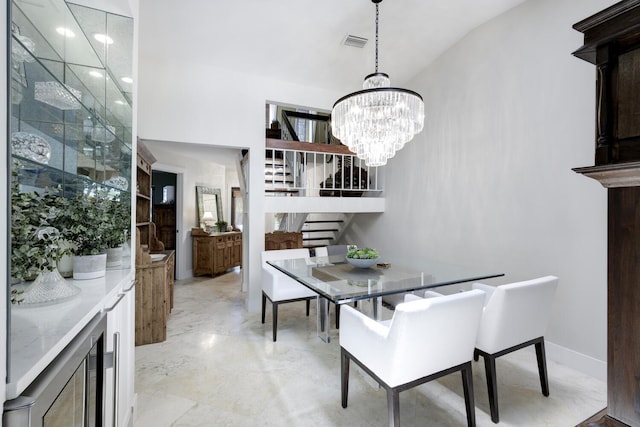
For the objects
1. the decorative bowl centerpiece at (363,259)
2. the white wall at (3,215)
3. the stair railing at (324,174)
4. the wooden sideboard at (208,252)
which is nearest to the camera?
the white wall at (3,215)

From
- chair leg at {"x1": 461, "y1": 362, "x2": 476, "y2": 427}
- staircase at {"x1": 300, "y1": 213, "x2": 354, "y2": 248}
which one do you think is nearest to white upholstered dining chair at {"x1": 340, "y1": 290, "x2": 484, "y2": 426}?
chair leg at {"x1": 461, "y1": 362, "x2": 476, "y2": 427}

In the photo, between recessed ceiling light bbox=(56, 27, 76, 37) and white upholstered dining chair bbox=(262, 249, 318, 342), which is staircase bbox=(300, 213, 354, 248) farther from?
recessed ceiling light bbox=(56, 27, 76, 37)

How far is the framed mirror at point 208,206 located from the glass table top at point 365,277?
3711mm

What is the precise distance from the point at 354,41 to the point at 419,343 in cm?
319

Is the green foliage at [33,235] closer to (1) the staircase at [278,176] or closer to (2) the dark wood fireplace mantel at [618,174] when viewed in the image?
(2) the dark wood fireplace mantel at [618,174]

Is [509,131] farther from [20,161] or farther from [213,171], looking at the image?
[213,171]

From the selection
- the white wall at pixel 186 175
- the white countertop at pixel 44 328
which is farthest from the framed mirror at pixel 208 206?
the white countertop at pixel 44 328

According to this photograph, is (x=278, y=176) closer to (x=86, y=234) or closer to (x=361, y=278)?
(x=361, y=278)

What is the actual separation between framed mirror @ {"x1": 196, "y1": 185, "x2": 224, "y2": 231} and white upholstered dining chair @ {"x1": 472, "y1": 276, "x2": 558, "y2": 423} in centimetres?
538

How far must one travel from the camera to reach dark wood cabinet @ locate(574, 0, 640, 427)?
0.88m

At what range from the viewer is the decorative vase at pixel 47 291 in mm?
1090

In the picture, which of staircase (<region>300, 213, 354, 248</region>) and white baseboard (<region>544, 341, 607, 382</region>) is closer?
white baseboard (<region>544, 341, 607, 382</region>)

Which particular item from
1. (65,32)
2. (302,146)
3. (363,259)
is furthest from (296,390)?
(302,146)

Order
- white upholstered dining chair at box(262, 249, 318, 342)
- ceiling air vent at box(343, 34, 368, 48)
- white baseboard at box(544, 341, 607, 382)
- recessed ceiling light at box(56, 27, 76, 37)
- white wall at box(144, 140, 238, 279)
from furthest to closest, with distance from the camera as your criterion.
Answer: white wall at box(144, 140, 238, 279) < ceiling air vent at box(343, 34, 368, 48) < white upholstered dining chair at box(262, 249, 318, 342) < white baseboard at box(544, 341, 607, 382) < recessed ceiling light at box(56, 27, 76, 37)
